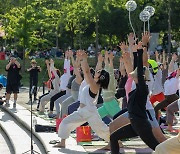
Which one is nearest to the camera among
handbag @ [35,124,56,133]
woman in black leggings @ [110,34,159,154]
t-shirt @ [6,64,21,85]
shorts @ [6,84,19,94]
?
woman in black leggings @ [110,34,159,154]

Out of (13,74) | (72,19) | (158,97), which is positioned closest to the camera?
(158,97)

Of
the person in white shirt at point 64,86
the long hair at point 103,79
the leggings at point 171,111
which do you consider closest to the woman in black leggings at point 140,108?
the long hair at point 103,79

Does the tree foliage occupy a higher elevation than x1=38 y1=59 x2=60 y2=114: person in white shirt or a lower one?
higher

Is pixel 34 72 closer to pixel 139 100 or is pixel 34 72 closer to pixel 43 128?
pixel 43 128

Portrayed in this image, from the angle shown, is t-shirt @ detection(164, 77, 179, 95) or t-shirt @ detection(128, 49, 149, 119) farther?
t-shirt @ detection(164, 77, 179, 95)

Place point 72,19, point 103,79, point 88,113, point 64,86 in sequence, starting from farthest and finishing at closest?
1. point 72,19
2. point 64,86
3. point 88,113
4. point 103,79

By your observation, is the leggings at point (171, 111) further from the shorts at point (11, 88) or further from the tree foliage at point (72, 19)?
the tree foliage at point (72, 19)

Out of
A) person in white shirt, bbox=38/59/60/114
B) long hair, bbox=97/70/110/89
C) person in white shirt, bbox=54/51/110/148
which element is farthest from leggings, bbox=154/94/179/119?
long hair, bbox=97/70/110/89

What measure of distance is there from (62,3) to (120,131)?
41495 mm

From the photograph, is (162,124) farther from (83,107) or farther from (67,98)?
(83,107)

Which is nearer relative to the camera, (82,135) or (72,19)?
(82,135)

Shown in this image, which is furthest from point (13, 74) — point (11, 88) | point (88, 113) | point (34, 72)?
point (88, 113)

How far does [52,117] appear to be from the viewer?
16250 millimetres

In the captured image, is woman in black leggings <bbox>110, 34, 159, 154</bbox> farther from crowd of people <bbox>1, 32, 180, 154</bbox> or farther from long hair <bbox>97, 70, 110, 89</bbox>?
long hair <bbox>97, 70, 110, 89</bbox>
